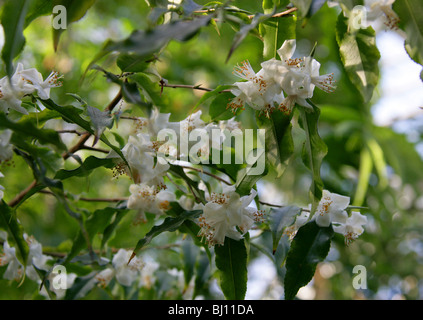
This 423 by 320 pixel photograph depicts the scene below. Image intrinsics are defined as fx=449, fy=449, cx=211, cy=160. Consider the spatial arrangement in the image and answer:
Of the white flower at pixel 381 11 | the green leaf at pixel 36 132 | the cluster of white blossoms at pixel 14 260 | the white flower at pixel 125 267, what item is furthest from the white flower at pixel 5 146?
the white flower at pixel 381 11

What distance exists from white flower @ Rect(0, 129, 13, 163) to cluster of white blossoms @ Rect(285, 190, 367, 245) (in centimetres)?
50

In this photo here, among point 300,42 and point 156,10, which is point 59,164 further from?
point 300,42

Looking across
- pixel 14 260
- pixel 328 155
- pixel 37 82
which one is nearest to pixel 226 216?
pixel 37 82

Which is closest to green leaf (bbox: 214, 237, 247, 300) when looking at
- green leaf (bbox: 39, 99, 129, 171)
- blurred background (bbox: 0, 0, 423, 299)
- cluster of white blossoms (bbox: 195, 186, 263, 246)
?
cluster of white blossoms (bbox: 195, 186, 263, 246)

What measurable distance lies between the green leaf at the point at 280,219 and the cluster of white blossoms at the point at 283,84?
0.59 feet

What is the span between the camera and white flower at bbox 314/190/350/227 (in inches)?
30.7

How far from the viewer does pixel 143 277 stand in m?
1.26

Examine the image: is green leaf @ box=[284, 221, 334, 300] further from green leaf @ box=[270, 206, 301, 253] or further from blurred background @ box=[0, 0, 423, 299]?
blurred background @ box=[0, 0, 423, 299]

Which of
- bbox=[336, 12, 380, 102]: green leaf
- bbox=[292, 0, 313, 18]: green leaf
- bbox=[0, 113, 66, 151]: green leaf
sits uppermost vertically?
bbox=[292, 0, 313, 18]: green leaf

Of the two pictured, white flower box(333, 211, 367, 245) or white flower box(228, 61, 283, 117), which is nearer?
white flower box(228, 61, 283, 117)

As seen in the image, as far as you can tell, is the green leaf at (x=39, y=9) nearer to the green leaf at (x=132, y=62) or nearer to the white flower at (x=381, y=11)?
the green leaf at (x=132, y=62)

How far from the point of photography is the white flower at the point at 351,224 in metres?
0.83
